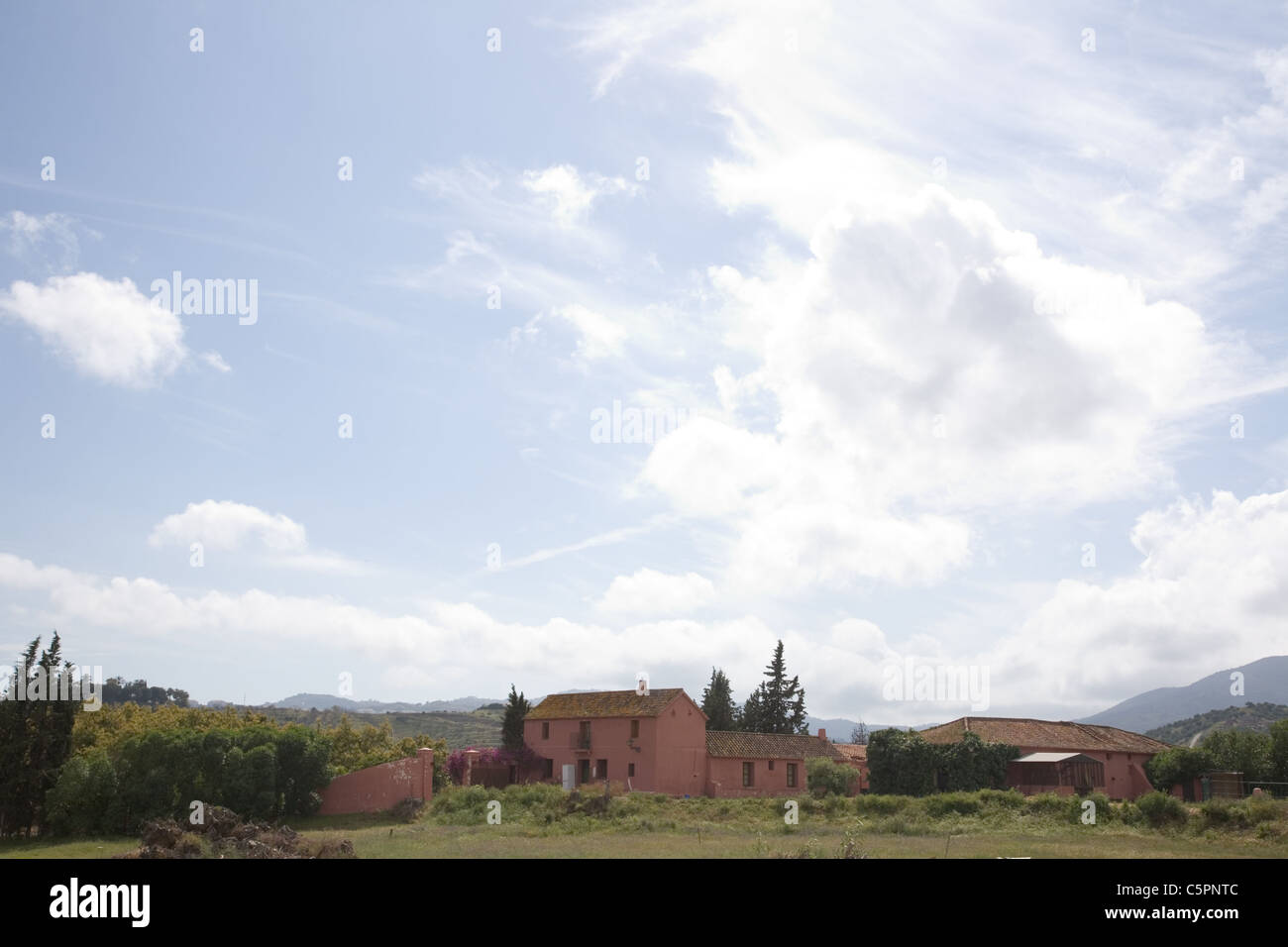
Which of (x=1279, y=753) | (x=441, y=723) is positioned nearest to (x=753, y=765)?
(x=1279, y=753)

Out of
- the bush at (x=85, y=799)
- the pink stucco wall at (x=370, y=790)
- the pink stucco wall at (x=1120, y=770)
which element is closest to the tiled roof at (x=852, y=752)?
the pink stucco wall at (x=1120, y=770)

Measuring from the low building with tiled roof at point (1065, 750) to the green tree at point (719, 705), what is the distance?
71.0 feet

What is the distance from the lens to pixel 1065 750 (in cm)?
4981

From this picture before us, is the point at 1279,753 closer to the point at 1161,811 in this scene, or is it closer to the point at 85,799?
the point at 1161,811

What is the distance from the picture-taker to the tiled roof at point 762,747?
164ft

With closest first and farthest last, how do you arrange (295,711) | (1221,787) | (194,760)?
(194,760), (1221,787), (295,711)

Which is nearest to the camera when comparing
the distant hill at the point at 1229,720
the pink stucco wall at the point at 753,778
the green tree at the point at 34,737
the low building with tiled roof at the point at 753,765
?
the green tree at the point at 34,737

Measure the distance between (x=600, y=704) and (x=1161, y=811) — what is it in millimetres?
27236

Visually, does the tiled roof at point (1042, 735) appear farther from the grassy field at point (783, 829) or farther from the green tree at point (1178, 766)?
the grassy field at point (783, 829)
